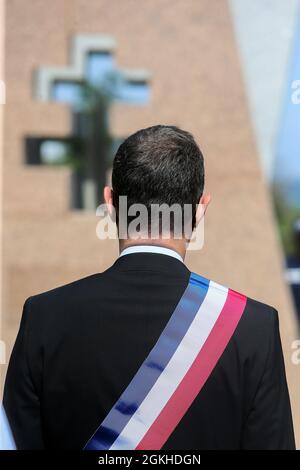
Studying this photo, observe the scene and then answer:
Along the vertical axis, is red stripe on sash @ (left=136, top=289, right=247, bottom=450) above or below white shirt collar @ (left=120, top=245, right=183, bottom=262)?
below

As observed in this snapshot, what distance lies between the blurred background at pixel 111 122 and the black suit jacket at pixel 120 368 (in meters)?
5.07

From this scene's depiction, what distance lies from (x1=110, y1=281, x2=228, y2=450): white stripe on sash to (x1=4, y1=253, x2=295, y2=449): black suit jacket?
5 centimetres

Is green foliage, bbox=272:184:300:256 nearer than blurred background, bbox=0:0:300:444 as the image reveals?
No

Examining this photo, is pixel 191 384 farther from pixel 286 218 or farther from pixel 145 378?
pixel 286 218

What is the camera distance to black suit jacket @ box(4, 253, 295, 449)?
4.10 feet

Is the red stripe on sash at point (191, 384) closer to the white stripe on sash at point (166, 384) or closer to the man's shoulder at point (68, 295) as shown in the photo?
the white stripe on sash at point (166, 384)

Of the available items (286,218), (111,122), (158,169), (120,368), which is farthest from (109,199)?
(286,218)

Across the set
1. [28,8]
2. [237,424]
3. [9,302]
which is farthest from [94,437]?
[28,8]

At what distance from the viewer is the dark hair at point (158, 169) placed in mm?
1306

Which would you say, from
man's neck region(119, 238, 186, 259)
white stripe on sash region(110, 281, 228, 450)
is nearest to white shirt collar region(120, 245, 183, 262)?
man's neck region(119, 238, 186, 259)

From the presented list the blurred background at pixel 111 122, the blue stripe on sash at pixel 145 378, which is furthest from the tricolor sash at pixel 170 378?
the blurred background at pixel 111 122

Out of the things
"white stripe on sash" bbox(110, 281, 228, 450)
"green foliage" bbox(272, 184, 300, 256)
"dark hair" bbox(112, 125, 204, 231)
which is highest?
"dark hair" bbox(112, 125, 204, 231)

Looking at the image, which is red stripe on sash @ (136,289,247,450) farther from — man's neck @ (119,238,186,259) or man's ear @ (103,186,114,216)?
man's ear @ (103,186,114,216)

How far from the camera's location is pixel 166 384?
4.23ft
